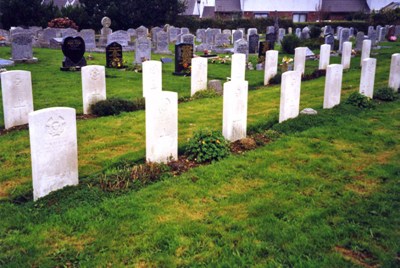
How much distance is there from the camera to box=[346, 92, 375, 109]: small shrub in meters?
10.9

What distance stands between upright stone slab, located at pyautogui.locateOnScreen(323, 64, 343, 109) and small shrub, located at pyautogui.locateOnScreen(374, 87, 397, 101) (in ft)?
6.53

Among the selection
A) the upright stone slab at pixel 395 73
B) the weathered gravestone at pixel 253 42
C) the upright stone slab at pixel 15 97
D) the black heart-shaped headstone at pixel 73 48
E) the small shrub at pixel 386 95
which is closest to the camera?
the upright stone slab at pixel 15 97

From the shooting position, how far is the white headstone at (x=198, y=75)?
518 inches

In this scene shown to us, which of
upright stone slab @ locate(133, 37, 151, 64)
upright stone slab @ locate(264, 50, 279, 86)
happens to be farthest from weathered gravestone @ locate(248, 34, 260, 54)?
upright stone slab @ locate(264, 50, 279, 86)

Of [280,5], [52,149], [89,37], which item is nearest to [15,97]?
[52,149]

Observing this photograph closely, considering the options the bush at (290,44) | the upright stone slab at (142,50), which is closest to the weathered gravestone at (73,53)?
the upright stone slab at (142,50)

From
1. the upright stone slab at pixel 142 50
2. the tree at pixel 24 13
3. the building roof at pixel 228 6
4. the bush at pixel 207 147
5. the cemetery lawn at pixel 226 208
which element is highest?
the building roof at pixel 228 6

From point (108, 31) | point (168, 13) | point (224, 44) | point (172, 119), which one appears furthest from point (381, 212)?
point (168, 13)

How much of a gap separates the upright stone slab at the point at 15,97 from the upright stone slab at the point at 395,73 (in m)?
10.1

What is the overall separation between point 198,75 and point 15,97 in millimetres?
5818

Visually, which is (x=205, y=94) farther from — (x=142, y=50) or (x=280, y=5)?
(x=280, y=5)

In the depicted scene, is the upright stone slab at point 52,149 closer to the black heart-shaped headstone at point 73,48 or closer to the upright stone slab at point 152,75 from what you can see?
the upright stone slab at point 152,75

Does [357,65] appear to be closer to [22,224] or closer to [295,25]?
[22,224]

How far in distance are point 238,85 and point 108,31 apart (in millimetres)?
25426
